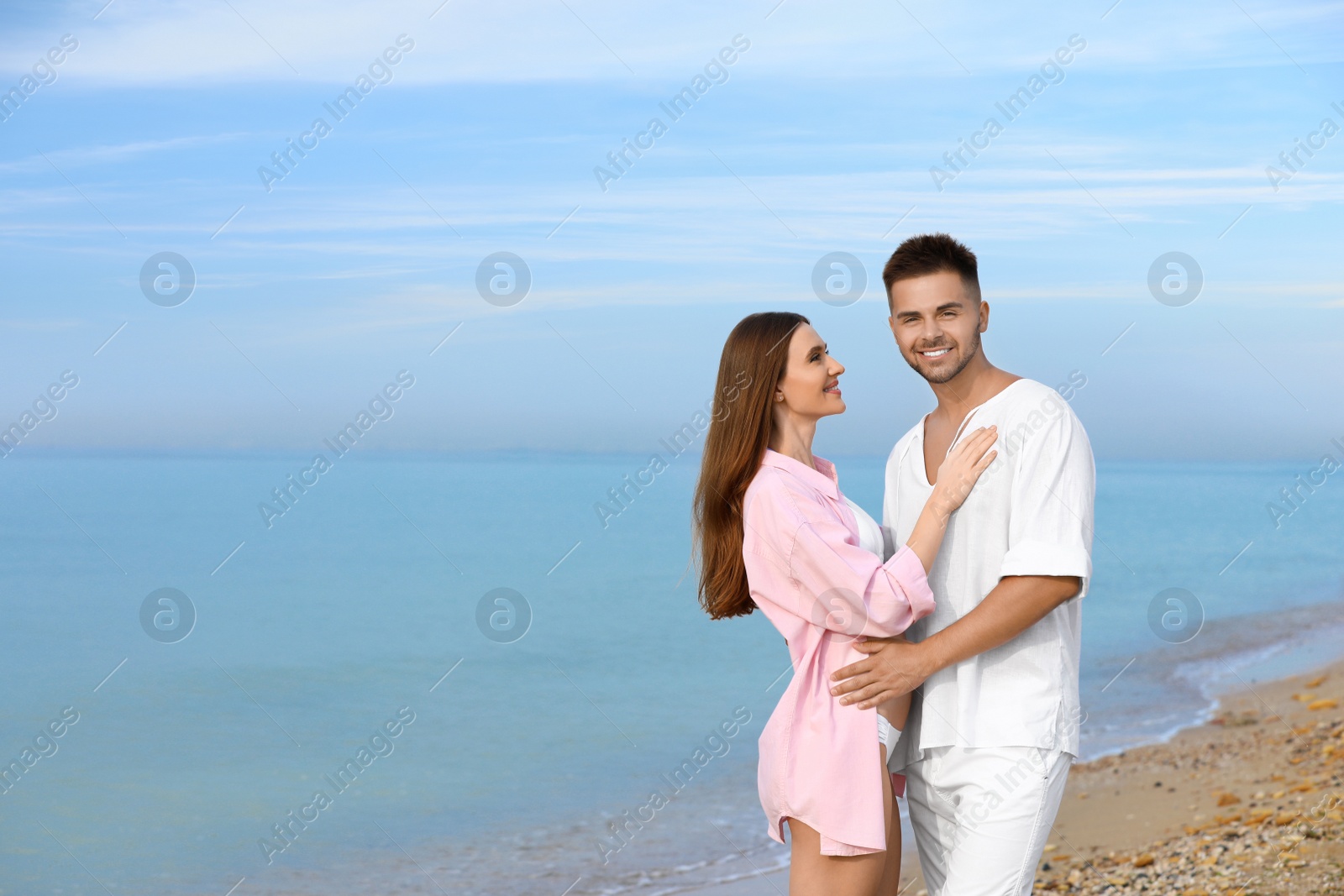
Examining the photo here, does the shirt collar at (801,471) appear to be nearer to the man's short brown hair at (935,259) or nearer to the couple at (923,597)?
the couple at (923,597)

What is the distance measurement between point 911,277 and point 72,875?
910cm

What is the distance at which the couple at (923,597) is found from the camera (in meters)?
2.77

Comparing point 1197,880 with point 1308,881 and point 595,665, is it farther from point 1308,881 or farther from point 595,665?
point 595,665

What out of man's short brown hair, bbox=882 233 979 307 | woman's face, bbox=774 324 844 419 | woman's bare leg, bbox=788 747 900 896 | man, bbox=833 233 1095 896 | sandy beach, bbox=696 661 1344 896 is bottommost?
sandy beach, bbox=696 661 1344 896

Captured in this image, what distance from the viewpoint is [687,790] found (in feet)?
29.5

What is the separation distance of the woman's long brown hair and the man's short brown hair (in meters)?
0.30

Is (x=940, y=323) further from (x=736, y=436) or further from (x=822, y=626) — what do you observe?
(x=822, y=626)

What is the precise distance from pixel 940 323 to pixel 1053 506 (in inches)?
22.3

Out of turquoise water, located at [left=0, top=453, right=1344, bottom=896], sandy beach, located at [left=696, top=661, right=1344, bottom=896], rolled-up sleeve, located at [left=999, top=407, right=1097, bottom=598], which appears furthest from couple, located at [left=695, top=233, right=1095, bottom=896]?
sandy beach, located at [left=696, top=661, right=1344, bottom=896]

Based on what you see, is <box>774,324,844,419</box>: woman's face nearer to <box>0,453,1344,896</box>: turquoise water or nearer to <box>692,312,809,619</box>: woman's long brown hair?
<box>692,312,809,619</box>: woman's long brown hair

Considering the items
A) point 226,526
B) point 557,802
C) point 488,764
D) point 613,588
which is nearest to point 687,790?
point 557,802

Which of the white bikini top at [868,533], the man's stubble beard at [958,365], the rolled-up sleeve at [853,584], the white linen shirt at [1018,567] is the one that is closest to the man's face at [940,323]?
the man's stubble beard at [958,365]

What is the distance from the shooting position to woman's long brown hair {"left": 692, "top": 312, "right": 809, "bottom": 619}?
2.96m

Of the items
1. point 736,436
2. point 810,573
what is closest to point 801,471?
point 736,436
